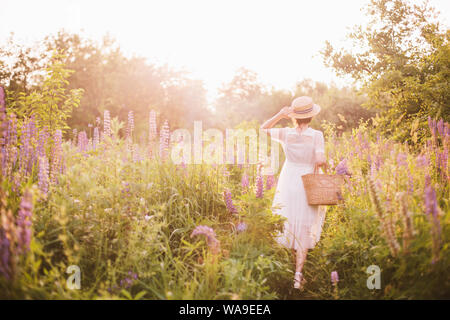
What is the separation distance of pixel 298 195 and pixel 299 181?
17cm

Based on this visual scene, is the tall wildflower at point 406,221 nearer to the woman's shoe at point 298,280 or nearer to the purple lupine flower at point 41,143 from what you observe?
the woman's shoe at point 298,280

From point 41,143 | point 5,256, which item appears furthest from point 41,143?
point 5,256

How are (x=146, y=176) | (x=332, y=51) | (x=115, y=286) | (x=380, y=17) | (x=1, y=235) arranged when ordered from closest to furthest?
1. (x=1, y=235)
2. (x=115, y=286)
3. (x=146, y=176)
4. (x=380, y=17)
5. (x=332, y=51)

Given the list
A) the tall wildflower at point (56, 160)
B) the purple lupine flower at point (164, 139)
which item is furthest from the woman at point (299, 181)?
the tall wildflower at point (56, 160)

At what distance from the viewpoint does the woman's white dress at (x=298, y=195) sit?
3.53 m

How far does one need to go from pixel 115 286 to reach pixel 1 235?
96 cm

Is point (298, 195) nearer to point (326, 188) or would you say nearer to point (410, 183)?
point (326, 188)

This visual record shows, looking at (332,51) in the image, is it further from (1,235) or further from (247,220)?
(1,235)

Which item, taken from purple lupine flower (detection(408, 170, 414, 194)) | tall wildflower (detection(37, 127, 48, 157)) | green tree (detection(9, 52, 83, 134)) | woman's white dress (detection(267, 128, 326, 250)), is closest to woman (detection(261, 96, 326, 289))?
woman's white dress (detection(267, 128, 326, 250))

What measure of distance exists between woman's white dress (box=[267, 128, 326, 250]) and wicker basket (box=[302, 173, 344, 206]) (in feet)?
0.79

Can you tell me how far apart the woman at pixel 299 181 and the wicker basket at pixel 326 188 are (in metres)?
0.24
